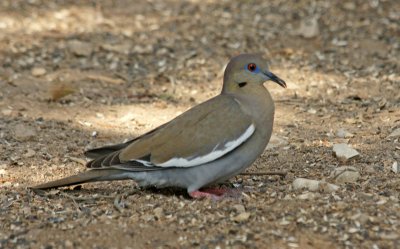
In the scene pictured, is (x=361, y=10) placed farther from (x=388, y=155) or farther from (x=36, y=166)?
(x=36, y=166)

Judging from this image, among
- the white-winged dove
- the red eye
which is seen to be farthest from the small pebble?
the red eye

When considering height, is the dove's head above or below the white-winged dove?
above

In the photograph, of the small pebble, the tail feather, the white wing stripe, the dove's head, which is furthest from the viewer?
the small pebble

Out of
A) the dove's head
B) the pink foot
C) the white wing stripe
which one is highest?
the dove's head

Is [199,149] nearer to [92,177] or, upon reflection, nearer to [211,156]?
[211,156]

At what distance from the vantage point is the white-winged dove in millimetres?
4828

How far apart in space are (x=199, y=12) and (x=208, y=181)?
5.60 m

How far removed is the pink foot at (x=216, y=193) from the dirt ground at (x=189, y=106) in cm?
6

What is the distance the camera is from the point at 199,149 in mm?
4840

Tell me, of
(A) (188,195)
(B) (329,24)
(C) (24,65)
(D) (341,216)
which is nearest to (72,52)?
(C) (24,65)

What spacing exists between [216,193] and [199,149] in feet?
1.30

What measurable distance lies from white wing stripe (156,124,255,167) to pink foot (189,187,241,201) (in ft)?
0.67

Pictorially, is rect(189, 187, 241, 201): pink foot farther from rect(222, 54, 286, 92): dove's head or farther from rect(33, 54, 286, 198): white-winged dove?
rect(222, 54, 286, 92): dove's head

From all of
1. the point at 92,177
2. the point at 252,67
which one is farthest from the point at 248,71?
the point at 92,177
